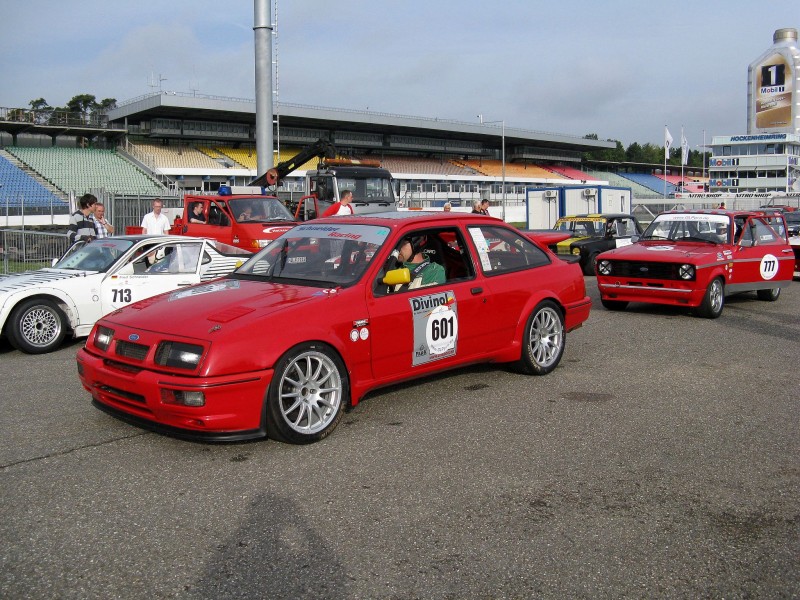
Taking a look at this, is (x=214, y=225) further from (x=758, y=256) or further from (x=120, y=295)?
(x=758, y=256)

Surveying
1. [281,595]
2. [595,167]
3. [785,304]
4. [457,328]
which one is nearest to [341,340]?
[457,328]

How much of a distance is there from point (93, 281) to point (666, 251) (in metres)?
7.81

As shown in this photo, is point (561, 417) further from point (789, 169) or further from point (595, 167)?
point (789, 169)

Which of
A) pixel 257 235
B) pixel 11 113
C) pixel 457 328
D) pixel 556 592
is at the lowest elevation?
pixel 556 592

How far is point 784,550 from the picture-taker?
141 inches

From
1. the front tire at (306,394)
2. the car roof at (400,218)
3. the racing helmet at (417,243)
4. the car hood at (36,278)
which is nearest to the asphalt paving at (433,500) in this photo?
the front tire at (306,394)

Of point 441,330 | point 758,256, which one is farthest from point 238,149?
point 441,330

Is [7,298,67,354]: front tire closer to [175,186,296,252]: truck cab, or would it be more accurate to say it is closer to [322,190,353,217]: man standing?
[322,190,353,217]: man standing

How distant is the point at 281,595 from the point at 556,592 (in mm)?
1145

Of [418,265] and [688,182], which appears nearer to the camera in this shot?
[418,265]

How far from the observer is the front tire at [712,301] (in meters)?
10.6

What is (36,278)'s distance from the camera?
890cm

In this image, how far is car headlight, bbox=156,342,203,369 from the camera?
467 cm

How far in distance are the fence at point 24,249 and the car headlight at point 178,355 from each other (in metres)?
11.3
